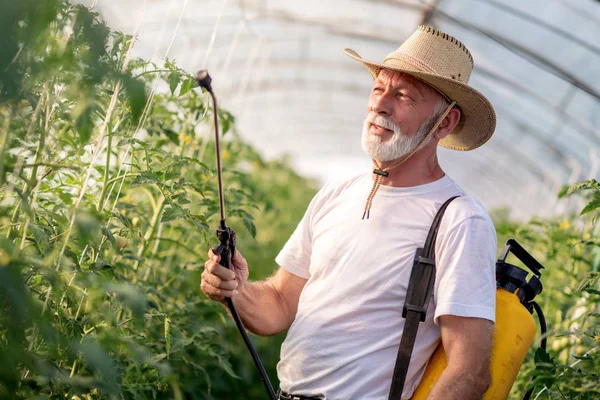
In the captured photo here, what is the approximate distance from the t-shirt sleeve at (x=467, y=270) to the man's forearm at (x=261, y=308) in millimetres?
605

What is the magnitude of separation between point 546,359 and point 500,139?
42.4 ft

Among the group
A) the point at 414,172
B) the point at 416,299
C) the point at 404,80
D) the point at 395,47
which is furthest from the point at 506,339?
the point at 395,47

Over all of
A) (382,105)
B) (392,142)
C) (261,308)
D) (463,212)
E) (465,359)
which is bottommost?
(261,308)

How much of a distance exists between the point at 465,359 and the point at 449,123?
2.76 ft

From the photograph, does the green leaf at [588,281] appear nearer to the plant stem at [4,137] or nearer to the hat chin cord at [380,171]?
the hat chin cord at [380,171]

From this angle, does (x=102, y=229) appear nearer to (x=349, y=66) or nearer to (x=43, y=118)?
(x=43, y=118)

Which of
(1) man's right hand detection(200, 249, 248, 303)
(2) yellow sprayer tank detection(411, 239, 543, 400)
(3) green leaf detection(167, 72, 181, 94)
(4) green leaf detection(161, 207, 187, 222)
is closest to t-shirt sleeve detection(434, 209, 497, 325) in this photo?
(2) yellow sprayer tank detection(411, 239, 543, 400)

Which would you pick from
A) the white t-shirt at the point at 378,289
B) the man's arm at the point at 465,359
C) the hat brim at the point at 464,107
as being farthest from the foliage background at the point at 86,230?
the hat brim at the point at 464,107

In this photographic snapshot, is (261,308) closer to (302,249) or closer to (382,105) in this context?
(302,249)

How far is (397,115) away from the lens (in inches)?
99.2

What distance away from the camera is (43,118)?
1964mm

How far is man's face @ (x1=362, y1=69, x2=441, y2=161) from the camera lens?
8.16ft

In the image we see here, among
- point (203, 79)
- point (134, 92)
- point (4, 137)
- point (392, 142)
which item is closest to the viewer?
point (134, 92)

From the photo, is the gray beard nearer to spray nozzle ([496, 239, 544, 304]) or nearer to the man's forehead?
the man's forehead
